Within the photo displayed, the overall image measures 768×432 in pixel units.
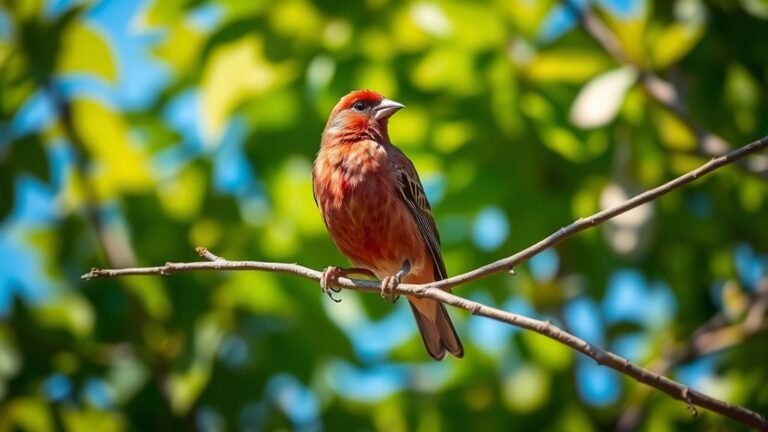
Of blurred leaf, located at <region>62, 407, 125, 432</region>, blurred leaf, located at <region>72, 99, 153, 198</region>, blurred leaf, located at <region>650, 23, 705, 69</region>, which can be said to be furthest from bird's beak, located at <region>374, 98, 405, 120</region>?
blurred leaf, located at <region>62, 407, 125, 432</region>

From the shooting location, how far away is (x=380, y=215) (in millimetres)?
5457

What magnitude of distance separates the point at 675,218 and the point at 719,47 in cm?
111

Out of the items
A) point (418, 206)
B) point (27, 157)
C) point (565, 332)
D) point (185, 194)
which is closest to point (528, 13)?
point (418, 206)

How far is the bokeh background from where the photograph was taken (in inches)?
245

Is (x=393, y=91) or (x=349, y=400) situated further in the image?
(x=349, y=400)

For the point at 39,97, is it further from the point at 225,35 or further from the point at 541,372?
the point at 541,372

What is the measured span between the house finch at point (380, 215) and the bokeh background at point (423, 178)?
537 millimetres

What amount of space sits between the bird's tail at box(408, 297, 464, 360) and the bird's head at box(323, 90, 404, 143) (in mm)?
1025

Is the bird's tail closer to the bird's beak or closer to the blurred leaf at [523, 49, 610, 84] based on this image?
the bird's beak

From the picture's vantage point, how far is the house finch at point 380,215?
5.42 meters

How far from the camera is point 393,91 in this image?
249 inches

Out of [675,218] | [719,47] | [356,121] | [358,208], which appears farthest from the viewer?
[675,218]

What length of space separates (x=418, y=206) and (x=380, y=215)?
0.33 metres

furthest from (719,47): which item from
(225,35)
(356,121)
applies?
(225,35)
